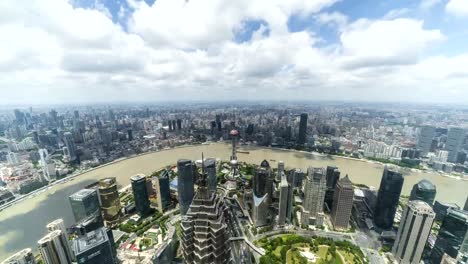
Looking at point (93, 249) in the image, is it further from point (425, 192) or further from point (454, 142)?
point (454, 142)

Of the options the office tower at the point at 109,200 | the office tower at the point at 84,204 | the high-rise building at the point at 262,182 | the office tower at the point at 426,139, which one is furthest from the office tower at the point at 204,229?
the office tower at the point at 426,139

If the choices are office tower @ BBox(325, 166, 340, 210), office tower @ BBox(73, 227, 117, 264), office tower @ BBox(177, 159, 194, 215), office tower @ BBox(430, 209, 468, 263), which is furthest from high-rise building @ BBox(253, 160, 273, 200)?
office tower @ BBox(430, 209, 468, 263)

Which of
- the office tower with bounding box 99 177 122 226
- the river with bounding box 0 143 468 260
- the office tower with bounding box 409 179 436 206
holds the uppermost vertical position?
the office tower with bounding box 409 179 436 206

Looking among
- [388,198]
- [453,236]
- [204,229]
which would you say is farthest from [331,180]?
[204,229]

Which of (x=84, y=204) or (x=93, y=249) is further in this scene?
(x=84, y=204)

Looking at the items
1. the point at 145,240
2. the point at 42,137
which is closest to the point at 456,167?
the point at 145,240

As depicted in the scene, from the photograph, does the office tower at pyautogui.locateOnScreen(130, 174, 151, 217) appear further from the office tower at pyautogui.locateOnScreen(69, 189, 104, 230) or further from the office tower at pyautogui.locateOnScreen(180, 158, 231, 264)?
the office tower at pyautogui.locateOnScreen(180, 158, 231, 264)
